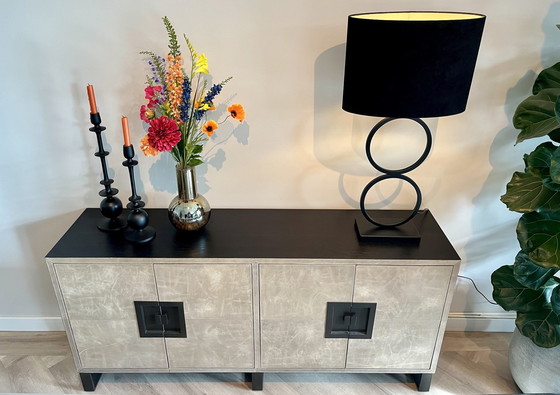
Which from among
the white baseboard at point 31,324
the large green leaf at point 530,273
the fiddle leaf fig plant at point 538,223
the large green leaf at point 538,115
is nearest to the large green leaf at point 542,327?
the fiddle leaf fig plant at point 538,223

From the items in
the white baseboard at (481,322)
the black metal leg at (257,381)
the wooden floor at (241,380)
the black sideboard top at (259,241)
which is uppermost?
the black sideboard top at (259,241)

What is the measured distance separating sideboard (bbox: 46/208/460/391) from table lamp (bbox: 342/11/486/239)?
22.5 inches

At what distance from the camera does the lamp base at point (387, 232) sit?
1704 mm

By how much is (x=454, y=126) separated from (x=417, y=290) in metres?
0.70

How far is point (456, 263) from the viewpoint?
5.26 feet

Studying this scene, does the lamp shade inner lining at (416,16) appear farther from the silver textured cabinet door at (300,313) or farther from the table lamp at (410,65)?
the silver textured cabinet door at (300,313)

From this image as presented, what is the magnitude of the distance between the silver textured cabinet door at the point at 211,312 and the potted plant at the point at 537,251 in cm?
100

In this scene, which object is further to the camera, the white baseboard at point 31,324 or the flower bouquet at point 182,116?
the white baseboard at point 31,324

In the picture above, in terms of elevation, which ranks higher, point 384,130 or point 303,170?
point 384,130

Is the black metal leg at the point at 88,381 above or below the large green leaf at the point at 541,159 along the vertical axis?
below

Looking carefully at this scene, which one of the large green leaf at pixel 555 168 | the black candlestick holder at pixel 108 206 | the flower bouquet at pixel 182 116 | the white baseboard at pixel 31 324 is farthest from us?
the white baseboard at pixel 31 324

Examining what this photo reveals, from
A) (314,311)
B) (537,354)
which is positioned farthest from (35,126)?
(537,354)

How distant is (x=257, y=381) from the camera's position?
1.88m

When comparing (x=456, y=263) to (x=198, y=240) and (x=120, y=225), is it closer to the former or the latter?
(x=198, y=240)
